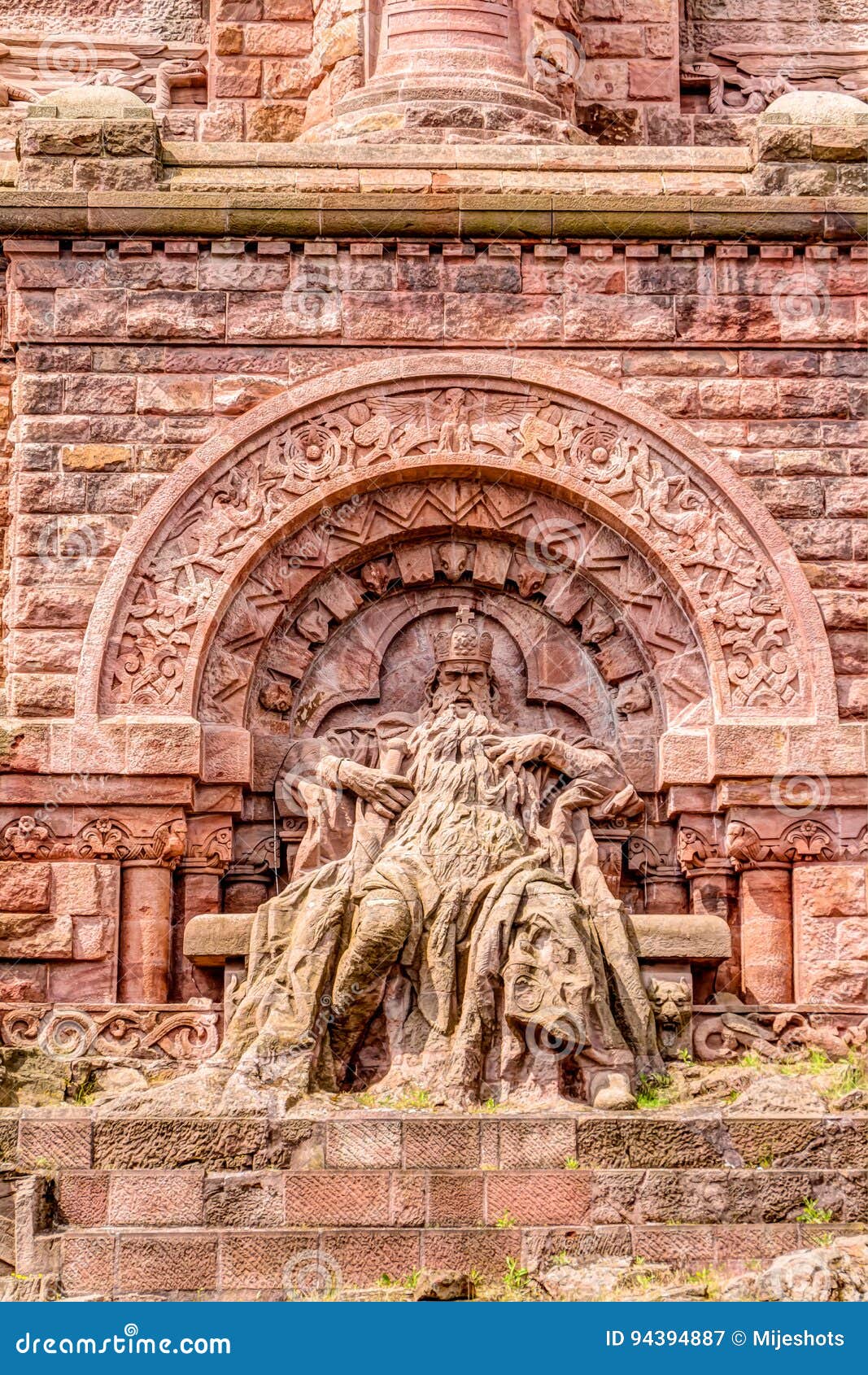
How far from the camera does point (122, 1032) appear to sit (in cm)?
1638

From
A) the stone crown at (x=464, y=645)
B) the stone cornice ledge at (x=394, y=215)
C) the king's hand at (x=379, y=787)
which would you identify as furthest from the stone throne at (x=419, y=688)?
the stone cornice ledge at (x=394, y=215)

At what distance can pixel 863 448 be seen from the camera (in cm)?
1780

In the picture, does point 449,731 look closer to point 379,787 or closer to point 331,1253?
point 379,787

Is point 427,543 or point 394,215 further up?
point 394,215

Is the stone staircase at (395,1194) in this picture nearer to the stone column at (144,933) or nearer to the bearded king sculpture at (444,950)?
the bearded king sculpture at (444,950)

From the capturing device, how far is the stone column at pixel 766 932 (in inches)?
669

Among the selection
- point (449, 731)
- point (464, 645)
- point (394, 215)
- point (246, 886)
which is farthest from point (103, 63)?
point (246, 886)

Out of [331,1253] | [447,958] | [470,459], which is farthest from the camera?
[470,459]

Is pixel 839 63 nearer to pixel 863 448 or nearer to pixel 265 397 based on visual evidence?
pixel 863 448

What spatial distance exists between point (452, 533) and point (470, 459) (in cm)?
57

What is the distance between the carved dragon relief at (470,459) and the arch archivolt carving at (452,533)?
11 mm

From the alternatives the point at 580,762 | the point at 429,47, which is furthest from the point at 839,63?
the point at 580,762

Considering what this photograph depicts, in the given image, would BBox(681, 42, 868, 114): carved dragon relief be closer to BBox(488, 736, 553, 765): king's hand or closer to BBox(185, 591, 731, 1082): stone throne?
BBox(185, 591, 731, 1082): stone throne

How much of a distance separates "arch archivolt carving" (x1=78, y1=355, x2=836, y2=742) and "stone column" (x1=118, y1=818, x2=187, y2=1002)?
79 cm
